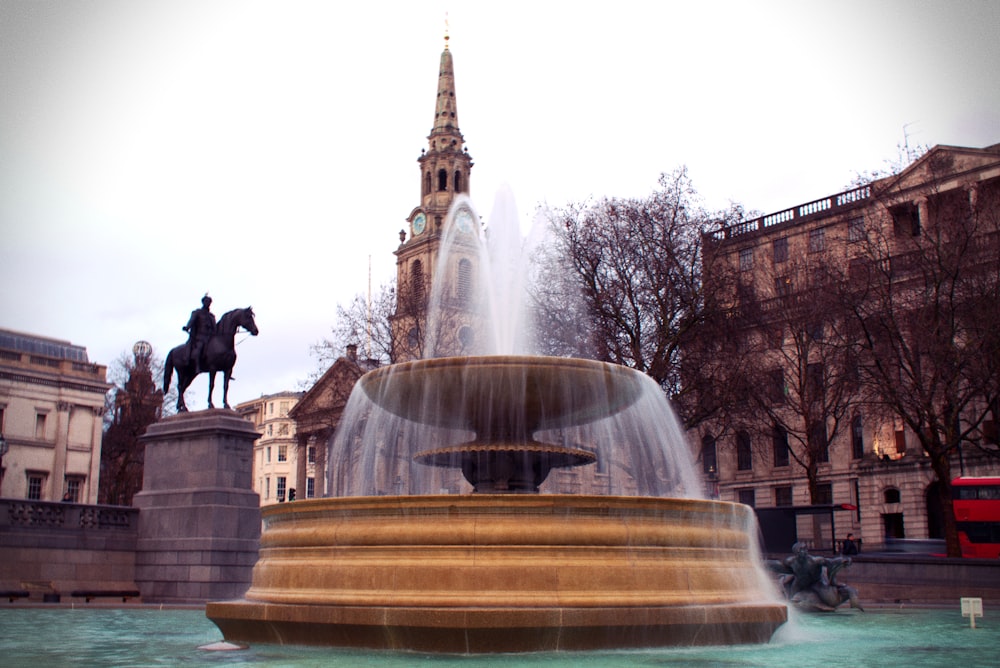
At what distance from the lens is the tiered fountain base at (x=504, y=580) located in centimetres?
790

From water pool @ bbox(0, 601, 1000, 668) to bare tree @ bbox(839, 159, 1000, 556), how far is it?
12.8m

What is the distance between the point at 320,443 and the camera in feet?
196

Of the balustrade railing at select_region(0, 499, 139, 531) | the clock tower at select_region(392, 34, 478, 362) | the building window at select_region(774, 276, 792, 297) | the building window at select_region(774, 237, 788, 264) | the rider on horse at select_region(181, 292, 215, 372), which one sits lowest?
the balustrade railing at select_region(0, 499, 139, 531)

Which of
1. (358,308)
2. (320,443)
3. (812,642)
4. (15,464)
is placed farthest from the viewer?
(15,464)

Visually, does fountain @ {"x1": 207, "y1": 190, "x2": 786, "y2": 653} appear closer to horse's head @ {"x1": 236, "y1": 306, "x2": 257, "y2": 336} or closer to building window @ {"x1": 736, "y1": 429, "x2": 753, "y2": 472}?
horse's head @ {"x1": 236, "y1": 306, "x2": 257, "y2": 336}

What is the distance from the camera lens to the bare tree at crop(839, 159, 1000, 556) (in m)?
25.5

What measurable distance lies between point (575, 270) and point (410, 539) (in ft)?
89.6

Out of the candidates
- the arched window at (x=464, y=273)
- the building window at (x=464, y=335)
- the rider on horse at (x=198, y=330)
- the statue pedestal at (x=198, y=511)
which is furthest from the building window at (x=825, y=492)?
the rider on horse at (x=198, y=330)

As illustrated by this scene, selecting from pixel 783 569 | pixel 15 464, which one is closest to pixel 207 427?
pixel 783 569

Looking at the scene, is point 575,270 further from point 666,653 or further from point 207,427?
point 666,653

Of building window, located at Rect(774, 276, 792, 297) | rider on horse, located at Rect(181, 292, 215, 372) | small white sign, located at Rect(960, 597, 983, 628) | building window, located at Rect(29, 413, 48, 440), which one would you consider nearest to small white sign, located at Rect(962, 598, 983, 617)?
A: small white sign, located at Rect(960, 597, 983, 628)

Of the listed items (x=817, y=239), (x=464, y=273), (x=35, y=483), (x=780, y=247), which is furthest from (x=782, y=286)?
(x=35, y=483)

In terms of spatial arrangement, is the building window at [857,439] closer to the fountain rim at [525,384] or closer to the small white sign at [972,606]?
the small white sign at [972,606]

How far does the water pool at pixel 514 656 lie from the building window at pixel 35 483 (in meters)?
56.8
